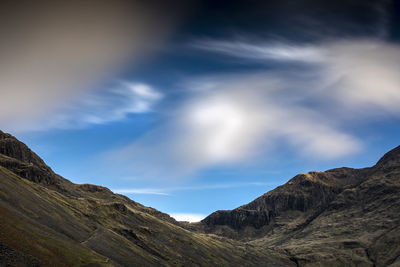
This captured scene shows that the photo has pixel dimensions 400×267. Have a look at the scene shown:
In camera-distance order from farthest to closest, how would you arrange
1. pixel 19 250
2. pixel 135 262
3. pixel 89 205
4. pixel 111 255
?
pixel 89 205 < pixel 135 262 < pixel 111 255 < pixel 19 250

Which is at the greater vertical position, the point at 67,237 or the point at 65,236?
the point at 65,236

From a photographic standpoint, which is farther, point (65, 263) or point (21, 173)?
point (21, 173)

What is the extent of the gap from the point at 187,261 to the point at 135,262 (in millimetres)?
54635

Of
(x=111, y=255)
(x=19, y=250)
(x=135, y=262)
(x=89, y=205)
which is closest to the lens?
(x=19, y=250)

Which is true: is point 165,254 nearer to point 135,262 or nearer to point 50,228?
point 135,262

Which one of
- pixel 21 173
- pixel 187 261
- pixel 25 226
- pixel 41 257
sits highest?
pixel 21 173

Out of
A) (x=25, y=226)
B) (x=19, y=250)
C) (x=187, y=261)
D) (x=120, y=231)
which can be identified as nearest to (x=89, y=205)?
(x=120, y=231)

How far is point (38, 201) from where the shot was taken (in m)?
111

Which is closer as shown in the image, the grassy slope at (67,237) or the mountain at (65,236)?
the mountain at (65,236)

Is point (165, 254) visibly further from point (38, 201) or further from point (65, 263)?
point (65, 263)

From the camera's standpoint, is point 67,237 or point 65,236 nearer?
point 65,236

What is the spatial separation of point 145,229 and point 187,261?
35760mm

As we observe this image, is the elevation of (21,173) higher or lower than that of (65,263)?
higher

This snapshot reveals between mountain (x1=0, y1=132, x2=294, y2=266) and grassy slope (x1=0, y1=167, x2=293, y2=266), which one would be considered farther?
grassy slope (x1=0, y1=167, x2=293, y2=266)
